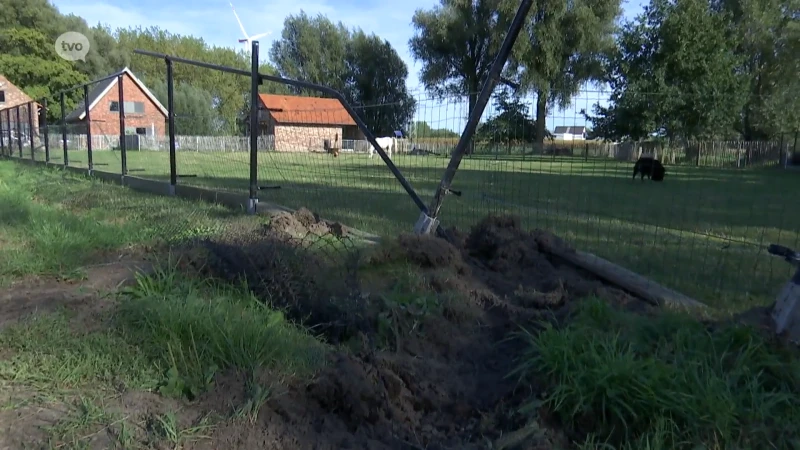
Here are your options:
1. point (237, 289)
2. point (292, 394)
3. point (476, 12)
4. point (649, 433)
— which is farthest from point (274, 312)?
point (476, 12)

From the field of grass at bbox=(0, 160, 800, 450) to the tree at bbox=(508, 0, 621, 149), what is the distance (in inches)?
1006

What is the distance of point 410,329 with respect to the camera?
10.2ft

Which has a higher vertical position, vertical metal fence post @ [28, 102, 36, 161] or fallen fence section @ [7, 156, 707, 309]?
vertical metal fence post @ [28, 102, 36, 161]

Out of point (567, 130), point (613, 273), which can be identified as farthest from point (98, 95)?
point (613, 273)

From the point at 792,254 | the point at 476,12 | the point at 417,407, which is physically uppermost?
the point at 476,12

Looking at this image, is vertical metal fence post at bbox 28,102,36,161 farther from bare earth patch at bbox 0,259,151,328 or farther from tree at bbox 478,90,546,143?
tree at bbox 478,90,546,143

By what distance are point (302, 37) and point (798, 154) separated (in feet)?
146

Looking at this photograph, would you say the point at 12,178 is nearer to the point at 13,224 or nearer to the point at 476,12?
the point at 13,224

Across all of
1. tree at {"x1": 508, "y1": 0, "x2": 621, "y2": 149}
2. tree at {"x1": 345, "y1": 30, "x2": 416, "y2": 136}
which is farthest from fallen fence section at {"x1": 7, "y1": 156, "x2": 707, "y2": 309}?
tree at {"x1": 508, "y1": 0, "x2": 621, "y2": 149}

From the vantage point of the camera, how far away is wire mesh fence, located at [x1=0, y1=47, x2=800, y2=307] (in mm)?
5172

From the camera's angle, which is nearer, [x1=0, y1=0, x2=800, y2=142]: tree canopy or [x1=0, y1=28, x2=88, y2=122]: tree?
[x1=0, y1=0, x2=800, y2=142]: tree canopy

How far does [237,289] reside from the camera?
11.2ft

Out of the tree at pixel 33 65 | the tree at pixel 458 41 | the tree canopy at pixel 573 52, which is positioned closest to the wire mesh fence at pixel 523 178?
the tree canopy at pixel 573 52

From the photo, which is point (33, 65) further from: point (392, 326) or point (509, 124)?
point (392, 326)
